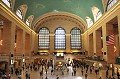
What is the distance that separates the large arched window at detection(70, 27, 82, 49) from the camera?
4200cm

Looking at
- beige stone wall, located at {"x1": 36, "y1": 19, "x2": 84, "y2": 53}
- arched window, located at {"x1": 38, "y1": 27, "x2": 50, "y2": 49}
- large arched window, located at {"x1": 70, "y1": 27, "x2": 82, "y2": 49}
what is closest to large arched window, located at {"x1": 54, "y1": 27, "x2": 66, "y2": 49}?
beige stone wall, located at {"x1": 36, "y1": 19, "x2": 84, "y2": 53}

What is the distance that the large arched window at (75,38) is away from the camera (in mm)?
42000

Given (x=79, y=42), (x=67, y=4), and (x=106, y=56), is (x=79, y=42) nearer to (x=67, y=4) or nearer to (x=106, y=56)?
(x=67, y=4)

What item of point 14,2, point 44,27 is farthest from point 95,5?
point 44,27

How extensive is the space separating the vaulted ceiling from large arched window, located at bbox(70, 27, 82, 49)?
344 inches

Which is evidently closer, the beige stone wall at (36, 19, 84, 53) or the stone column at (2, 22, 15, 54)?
the stone column at (2, 22, 15, 54)

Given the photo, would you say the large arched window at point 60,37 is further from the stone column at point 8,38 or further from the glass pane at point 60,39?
the stone column at point 8,38

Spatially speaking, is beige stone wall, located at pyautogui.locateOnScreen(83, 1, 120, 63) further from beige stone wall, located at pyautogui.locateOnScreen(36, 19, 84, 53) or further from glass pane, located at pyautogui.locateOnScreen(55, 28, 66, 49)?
glass pane, located at pyautogui.locateOnScreen(55, 28, 66, 49)

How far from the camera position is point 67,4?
99.0 ft

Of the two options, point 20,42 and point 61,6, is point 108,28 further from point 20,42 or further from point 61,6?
point 20,42

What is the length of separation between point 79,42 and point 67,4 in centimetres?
1473

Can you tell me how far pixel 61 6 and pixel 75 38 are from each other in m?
13.4

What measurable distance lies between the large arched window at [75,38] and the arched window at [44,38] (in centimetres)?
656

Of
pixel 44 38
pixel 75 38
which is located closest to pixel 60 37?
pixel 75 38
